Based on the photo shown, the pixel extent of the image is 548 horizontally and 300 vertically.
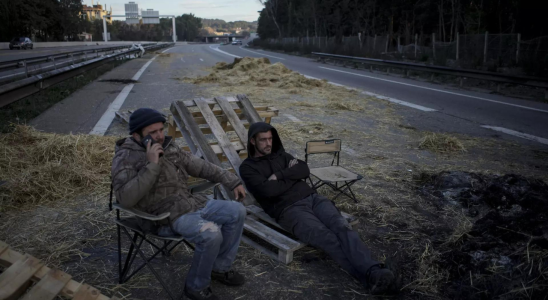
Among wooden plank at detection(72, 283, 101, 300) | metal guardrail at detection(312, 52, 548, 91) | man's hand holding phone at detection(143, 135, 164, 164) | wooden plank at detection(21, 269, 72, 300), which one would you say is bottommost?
wooden plank at detection(72, 283, 101, 300)

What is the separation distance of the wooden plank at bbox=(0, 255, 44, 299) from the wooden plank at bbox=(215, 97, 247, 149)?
3135mm

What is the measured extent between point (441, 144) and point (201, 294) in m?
5.83

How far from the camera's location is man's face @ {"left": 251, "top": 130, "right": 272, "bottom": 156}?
4.16 metres

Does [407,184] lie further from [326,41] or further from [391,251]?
[326,41]

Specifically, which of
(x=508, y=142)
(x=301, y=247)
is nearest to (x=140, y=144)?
(x=301, y=247)

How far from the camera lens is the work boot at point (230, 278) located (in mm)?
→ 3305

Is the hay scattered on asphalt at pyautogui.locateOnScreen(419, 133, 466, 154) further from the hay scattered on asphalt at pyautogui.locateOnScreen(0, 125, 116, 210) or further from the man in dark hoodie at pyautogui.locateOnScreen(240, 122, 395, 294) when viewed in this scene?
the hay scattered on asphalt at pyautogui.locateOnScreen(0, 125, 116, 210)

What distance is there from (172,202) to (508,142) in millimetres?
7199

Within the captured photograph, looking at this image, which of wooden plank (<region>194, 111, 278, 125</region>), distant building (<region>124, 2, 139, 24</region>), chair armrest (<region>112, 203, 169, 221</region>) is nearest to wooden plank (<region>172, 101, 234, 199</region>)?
wooden plank (<region>194, 111, 278, 125</region>)

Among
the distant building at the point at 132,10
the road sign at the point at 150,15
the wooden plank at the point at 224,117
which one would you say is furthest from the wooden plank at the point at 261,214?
the road sign at the point at 150,15

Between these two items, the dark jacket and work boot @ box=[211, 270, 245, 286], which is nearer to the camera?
work boot @ box=[211, 270, 245, 286]

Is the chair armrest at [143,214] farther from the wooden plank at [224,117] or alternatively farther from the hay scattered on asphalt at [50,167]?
the wooden plank at [224,117]

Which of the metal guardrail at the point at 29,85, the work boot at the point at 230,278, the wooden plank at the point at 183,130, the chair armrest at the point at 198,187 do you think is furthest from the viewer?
the metal guardrail at the point at 29,85

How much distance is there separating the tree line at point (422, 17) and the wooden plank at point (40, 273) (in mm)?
23165
